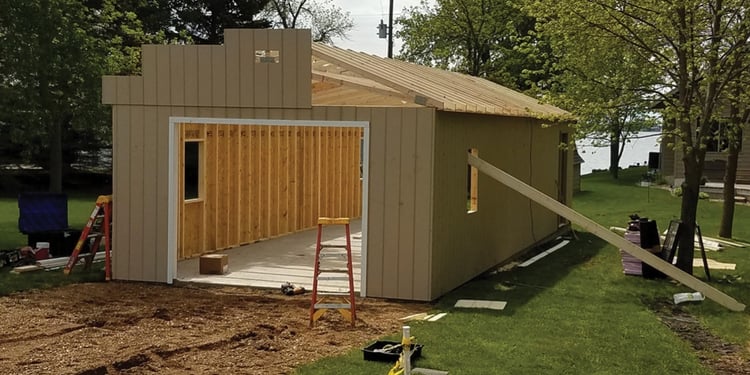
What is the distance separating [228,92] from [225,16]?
21702 mm

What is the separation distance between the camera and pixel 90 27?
61.7 ft

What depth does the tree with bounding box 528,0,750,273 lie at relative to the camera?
11055 millimetres

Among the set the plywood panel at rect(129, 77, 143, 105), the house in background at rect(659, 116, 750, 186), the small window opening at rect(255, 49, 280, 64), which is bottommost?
the house in background at rect(659, 116, 750, 186)

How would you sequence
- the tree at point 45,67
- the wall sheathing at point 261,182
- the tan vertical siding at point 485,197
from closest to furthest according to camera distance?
the tan vertical siding at point 485,197, the wall sheathing at point 261,182, the tree at point 45,67

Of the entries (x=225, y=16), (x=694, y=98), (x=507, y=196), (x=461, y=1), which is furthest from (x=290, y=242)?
(x=461, y=1)

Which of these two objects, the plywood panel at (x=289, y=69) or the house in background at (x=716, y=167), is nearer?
the plywood panel at (x=289, y=69)

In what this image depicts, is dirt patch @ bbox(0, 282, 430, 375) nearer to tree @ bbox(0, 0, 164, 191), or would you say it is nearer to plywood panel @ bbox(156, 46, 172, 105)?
plywood panel @ bbox(156, 46, 172, 105)

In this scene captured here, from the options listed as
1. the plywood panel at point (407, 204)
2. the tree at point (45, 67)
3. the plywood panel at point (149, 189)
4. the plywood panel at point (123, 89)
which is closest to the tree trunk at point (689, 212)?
the plywood panel at point (407, 204)

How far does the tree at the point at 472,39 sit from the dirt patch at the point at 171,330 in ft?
76.5

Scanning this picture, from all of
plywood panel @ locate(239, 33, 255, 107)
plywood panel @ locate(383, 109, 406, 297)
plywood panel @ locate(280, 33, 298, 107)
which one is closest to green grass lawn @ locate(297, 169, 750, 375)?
plywood panel @ locate(383, 109, 406, 297)

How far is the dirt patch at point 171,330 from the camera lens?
6852 millimetres

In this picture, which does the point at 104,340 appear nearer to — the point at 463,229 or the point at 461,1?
the point at 463,229

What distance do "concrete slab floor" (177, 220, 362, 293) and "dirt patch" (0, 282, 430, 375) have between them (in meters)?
0.53

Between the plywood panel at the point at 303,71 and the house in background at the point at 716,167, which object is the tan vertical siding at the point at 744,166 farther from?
the plywood panel at the point at 303,71
